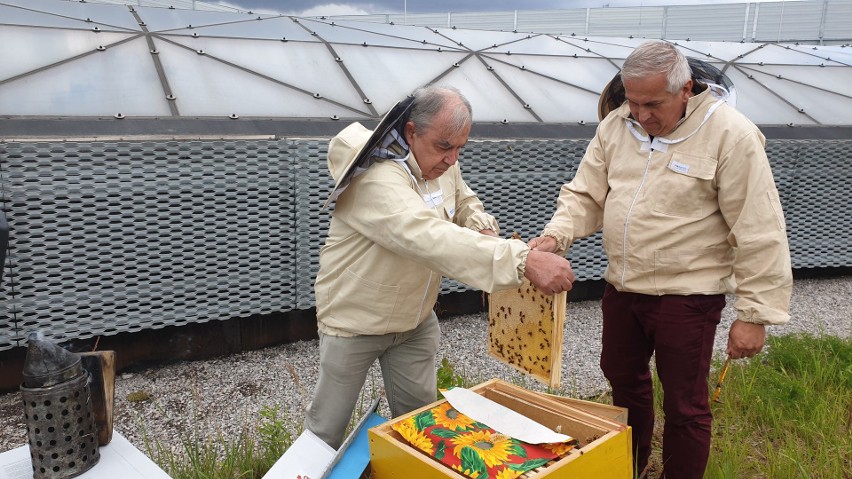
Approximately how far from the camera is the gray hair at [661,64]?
2.23m

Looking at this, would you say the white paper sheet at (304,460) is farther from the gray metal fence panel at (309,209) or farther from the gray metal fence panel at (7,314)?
the gray metal fence panel at (7,314)

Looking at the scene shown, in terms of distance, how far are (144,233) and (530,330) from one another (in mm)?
2867

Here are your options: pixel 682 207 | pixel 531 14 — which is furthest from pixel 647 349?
pixel 531 14

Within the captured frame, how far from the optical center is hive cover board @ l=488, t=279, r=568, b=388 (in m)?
2.16

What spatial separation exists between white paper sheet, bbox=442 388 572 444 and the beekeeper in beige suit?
390 mm

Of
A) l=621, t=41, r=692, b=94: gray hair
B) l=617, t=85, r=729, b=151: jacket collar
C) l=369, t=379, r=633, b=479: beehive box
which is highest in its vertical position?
Result: l=621, t=41, r=692, b=94: gray hair

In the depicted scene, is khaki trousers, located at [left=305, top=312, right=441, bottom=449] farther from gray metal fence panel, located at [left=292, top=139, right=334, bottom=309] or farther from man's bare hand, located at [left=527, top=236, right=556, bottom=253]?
gray metal fence panel, located at [left=292, top=139, right=334, bottom=309]

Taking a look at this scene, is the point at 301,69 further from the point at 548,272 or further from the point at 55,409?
the point at 55,409

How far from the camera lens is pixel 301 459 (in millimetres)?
2039

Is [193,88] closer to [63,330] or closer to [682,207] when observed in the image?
[63,330]

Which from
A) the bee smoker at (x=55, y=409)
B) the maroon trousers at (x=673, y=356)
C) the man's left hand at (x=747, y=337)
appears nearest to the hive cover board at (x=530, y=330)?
the maroon trousers at (x=673, y=356)

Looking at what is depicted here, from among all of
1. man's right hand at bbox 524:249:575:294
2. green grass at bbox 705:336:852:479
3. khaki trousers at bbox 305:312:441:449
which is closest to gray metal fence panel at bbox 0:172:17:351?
khaki trousers at bbox 305:312:441:449

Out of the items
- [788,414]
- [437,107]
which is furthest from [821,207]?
[437,107]

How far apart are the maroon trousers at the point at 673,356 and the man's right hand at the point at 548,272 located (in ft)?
2.42
